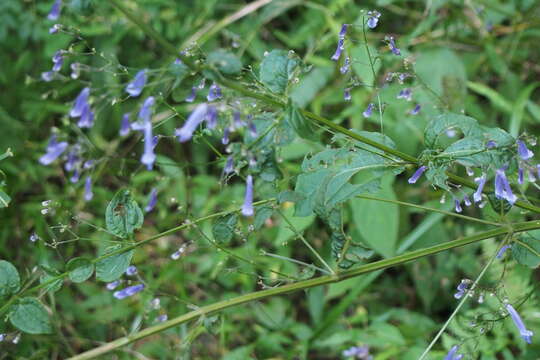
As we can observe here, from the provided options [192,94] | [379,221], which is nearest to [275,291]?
[192,94]

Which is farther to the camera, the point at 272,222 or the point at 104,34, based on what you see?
the point at 104,34

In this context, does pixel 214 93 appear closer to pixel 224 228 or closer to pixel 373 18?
pixel 224 228

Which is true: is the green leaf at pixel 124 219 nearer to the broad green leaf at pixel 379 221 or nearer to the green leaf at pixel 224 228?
the green leaf at pixel 224 228

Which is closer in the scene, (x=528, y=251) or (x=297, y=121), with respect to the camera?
(x=297, y=121)

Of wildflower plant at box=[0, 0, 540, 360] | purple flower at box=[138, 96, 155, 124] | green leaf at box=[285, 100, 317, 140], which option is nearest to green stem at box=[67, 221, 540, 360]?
wildflower plant at box=[0, 0, 540, 360]

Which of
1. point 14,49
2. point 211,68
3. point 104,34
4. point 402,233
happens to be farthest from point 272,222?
point 211,68

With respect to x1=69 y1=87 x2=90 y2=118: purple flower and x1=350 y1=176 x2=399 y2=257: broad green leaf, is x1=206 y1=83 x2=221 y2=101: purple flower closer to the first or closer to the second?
x1=69 y1=87 x2=90 y2=118: purple flower

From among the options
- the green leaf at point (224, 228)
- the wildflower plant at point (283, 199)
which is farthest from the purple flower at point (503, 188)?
the green leaf at point (224, 228)

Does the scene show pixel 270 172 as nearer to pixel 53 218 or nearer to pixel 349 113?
pixel 349 113
